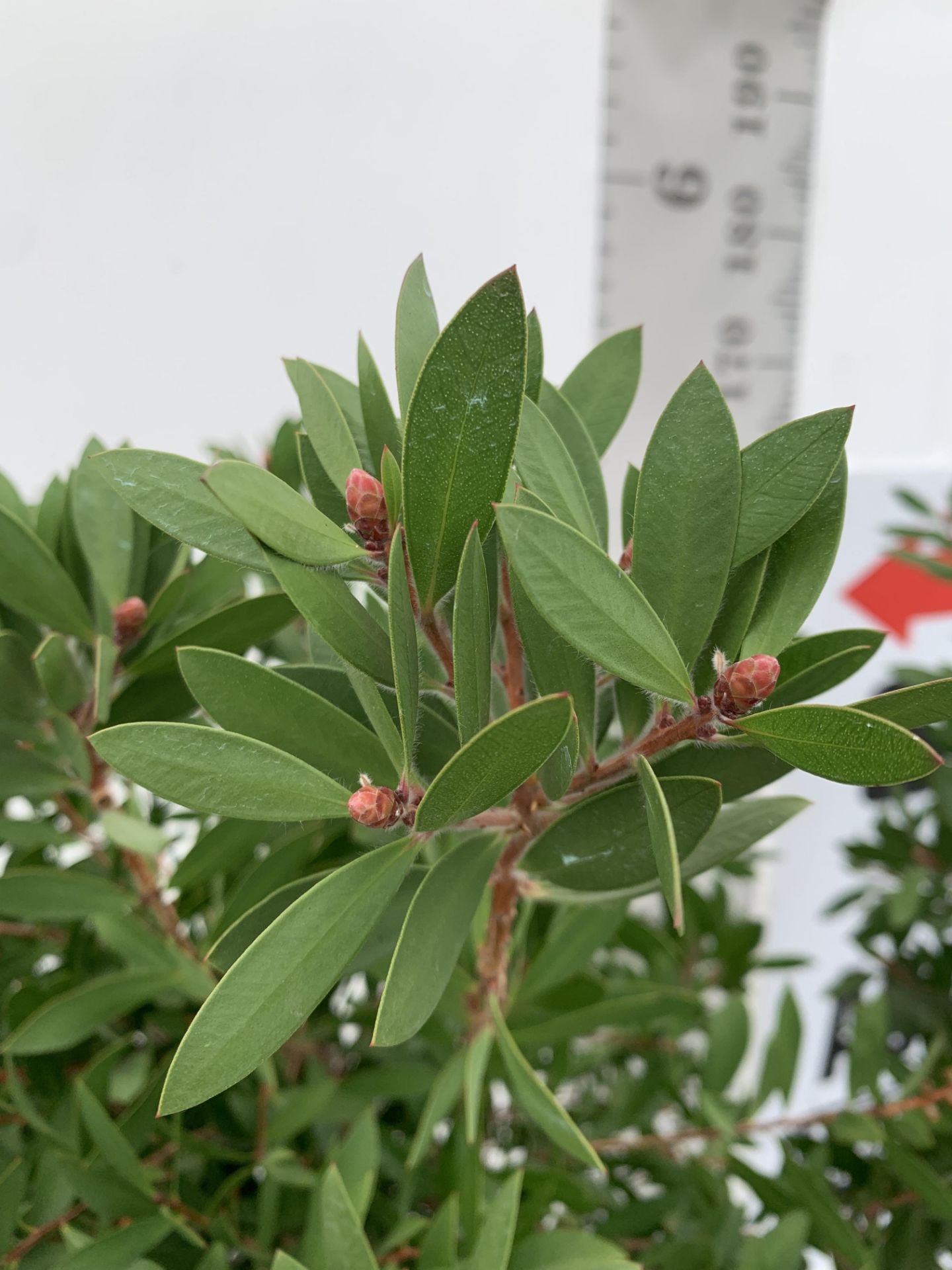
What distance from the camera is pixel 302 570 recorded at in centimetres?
23

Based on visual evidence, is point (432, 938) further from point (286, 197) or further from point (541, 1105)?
point (286, 197)

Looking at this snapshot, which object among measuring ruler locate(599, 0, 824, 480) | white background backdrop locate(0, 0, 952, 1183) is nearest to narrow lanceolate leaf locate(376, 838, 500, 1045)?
white background backdrop locate(0, 0, 952, 1183)

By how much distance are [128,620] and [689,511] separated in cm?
20

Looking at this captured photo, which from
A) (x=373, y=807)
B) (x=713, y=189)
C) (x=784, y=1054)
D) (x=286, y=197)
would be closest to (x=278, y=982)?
(x=373, y=807)

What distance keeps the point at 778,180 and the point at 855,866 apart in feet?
3.62

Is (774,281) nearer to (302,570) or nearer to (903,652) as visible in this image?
(903,652)

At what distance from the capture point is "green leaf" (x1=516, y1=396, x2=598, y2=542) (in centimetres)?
24

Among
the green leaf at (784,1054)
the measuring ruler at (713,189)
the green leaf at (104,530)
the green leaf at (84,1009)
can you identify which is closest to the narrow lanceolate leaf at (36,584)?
the green leaf at (104,530)

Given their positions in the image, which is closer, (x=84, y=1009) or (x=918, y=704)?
(x=918, y=704)

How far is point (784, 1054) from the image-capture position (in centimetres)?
49

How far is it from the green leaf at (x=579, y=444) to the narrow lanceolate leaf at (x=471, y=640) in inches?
2.7

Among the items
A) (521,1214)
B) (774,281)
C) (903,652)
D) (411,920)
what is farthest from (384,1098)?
(774,281)

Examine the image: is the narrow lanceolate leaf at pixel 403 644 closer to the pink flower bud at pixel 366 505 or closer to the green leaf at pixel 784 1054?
the pink flower bud at pixel 366 505

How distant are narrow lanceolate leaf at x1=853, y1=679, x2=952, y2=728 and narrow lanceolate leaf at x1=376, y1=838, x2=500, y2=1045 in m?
0.11
